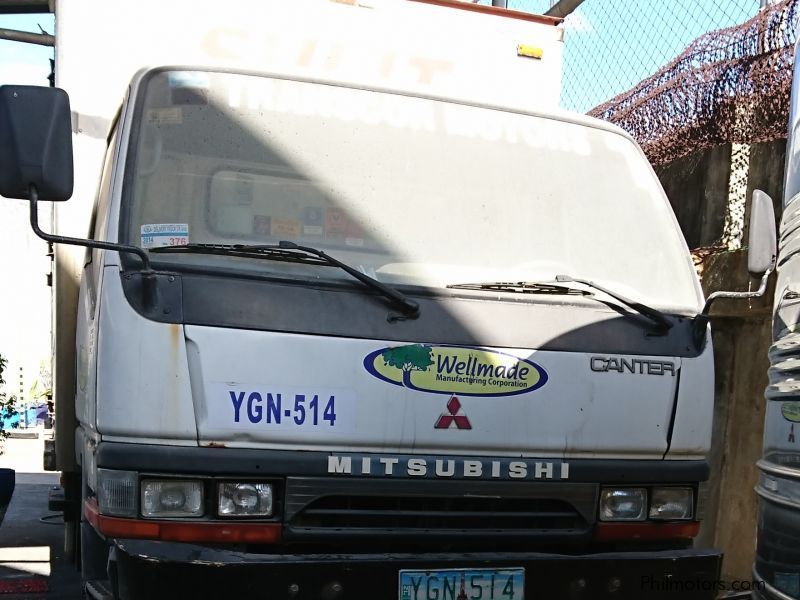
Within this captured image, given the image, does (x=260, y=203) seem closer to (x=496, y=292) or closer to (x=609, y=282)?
(x=496, y=292)

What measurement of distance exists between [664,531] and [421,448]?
1014mm

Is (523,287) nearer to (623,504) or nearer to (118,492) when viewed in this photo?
(623,504)

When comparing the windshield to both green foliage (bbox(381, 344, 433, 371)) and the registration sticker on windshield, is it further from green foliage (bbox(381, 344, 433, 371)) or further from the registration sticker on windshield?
green foliage (bbox(381, 344, 433, 371))

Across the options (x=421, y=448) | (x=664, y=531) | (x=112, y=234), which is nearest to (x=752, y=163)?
(x=664, y=531)

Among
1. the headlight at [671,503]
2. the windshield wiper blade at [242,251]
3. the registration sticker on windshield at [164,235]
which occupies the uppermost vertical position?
the registration sticker on windshield at [164,235]

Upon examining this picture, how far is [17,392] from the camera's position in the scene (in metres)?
19.5

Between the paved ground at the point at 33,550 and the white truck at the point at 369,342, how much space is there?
277 cm

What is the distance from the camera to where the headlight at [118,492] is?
282 centimetres

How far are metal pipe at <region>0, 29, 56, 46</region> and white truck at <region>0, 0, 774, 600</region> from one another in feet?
14.8

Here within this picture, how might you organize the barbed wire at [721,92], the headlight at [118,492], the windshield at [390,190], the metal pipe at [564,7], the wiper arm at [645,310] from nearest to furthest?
the headlight at [118,492], the windshield at [390,190], the wiper arm at [645,310], the barbed wire at [721,92], the metal pipe at [564,7]

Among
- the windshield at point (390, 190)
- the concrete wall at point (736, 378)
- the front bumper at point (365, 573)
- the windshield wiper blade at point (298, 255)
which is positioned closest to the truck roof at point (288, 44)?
the windshield at point (390, 190)

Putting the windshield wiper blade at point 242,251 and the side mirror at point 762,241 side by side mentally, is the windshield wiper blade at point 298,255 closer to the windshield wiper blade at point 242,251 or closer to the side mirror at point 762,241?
the windshield wiper blade at point 242,251

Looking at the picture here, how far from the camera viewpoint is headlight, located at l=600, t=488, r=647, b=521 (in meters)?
3.28

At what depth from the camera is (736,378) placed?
19.0 ft
